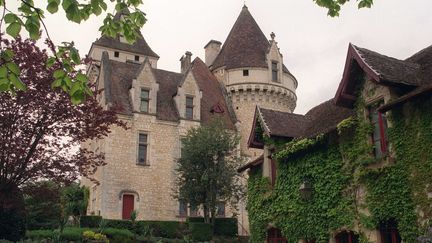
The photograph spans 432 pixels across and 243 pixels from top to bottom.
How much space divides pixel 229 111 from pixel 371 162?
24987 millimetres

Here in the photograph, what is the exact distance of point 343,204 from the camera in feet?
45.0

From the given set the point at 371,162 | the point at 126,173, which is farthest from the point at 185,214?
the point at 371,162

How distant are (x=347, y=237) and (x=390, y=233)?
5.88ft

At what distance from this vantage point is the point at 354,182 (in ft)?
44.2

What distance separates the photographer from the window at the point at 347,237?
44.8ft

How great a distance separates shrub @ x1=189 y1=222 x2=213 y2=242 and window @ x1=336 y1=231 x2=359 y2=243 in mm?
13691

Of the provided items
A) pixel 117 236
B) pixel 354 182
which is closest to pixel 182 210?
pixel 117 236

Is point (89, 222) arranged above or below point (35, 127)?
below

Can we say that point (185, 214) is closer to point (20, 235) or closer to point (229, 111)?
point (229, 111)

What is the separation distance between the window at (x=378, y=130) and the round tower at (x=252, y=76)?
2325cm

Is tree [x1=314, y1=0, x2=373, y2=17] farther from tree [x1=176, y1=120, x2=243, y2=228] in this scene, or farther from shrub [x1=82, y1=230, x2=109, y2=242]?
tree [x1=176, y1=120, x2=243, y2=228]

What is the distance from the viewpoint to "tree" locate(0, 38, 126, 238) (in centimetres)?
1491

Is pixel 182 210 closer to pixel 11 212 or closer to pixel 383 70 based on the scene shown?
pixel 11 212

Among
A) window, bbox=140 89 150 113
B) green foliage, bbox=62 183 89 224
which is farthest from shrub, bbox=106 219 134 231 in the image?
window, bbox=140 89 150 113
